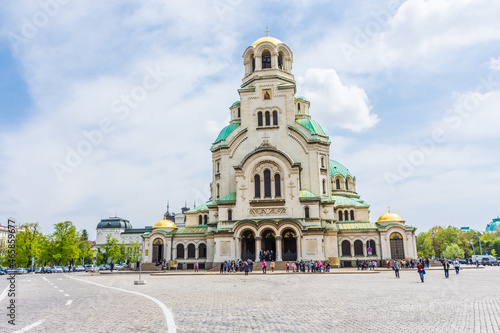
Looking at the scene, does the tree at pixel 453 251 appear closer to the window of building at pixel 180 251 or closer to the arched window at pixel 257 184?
the arched window at pixel 257 184

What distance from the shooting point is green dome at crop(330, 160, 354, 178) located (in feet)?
219

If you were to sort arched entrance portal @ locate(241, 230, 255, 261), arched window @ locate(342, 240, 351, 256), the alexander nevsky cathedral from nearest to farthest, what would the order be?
the alexander nevsky cathedral → arched entrance portal @ locate(241, 230, 255, 261) → arched window @ locate(342, 240, 351, 256)

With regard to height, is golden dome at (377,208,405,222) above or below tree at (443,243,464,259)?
above

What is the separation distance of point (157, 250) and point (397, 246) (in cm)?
3205

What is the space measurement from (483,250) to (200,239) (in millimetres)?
87203

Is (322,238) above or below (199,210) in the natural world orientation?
below

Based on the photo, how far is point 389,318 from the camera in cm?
1138

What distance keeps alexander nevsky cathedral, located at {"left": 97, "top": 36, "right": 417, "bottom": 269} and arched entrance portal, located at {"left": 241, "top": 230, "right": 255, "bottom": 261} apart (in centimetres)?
13

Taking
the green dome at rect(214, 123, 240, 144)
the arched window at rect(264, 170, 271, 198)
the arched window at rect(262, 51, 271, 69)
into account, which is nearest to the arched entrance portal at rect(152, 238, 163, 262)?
the green dome at rect(214, 123, 240, 144)

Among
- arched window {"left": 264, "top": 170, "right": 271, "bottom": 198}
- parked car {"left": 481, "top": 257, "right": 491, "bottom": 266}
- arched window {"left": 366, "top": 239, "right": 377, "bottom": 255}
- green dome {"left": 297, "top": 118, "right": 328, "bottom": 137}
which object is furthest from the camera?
parked car {"left": 481, "top": 257, "right": 491, "bottom": 266}

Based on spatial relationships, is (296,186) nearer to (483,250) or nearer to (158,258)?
(158,258)

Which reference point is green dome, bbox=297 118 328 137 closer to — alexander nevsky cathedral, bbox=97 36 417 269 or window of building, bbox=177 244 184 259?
alexander nevsky cathedral, bbox=97 36 417 269

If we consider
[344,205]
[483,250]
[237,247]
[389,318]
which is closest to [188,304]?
[389,318]

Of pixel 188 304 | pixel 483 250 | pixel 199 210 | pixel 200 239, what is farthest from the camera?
pixel 483 250
